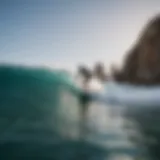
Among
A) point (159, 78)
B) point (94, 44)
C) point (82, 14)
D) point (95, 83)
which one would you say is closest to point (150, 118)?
point (159, 78)

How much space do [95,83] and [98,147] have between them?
283mm

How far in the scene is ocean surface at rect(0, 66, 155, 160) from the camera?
135 centimetres

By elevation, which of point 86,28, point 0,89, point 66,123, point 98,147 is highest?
point 86,28

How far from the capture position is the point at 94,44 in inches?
56.9

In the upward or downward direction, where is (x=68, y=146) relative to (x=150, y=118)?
downward

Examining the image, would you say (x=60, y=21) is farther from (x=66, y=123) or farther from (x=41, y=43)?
(x=66, y=123)

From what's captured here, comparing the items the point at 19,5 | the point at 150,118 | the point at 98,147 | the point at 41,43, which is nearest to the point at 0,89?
the point at 41,43

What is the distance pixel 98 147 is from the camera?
137 centimetres

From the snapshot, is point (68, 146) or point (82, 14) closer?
point (68, 146)

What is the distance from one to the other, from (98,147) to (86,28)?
541 millimetres

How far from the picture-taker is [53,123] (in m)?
1.38

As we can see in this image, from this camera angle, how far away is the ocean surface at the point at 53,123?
1346mm

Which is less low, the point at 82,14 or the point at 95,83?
the point at 82,14

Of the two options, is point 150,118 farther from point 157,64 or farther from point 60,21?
point 60,21
